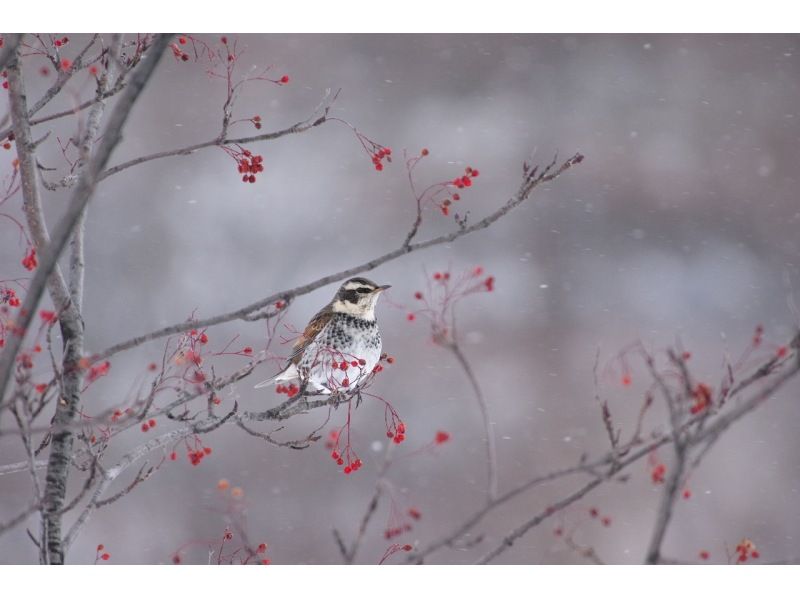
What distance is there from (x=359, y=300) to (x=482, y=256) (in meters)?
2.46

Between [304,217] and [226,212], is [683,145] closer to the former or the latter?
[304,217]

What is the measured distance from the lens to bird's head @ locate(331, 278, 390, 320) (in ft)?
6.98

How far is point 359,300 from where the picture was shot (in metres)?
2.14

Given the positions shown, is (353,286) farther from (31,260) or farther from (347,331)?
(31,260)

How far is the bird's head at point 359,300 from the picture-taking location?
2.13 meters

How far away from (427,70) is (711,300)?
6.22 ft

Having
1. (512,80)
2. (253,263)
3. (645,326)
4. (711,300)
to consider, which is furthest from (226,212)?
(711,300)

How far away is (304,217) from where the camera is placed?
4508mm

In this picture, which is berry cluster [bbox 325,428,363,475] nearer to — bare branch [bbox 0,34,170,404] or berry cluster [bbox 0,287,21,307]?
bare branch [bbox 0,34,170,404]

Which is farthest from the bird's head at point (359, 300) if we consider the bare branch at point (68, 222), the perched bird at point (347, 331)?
the bare branch at point (68, 222)

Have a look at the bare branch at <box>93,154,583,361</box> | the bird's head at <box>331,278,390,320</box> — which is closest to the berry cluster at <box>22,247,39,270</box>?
the bare branch at <box>93,154,583,361</box>

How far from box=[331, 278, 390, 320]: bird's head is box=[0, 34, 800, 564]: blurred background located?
5.56 feet

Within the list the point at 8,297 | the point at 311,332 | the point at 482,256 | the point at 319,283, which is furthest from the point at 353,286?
the point at 482,256

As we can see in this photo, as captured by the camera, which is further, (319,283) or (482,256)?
(482,256)
